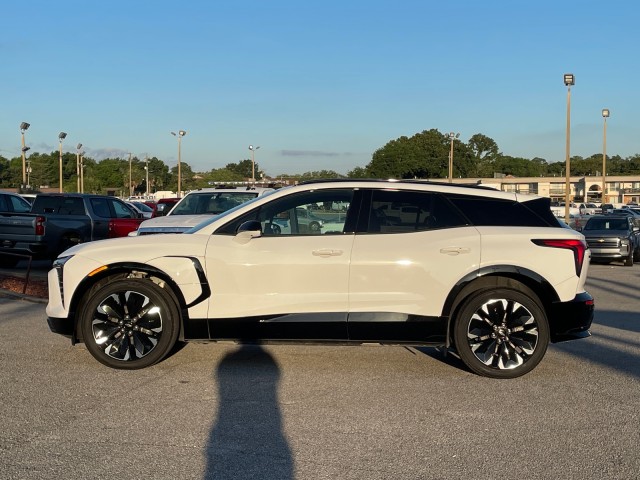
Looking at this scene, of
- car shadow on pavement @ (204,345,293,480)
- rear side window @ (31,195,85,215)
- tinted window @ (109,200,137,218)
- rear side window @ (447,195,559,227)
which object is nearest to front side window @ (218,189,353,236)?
rear side window @ (447,195,559,227)

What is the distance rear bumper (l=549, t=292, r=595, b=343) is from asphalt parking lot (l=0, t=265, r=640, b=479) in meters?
0.42

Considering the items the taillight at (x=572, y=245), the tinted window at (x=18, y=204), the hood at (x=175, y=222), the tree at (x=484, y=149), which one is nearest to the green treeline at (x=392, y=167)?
the tree at (x=484, y=149)

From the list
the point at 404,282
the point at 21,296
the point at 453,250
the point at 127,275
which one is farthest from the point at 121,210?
the point at 453,250

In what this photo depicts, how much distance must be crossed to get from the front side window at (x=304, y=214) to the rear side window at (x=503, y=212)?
43.2 inches

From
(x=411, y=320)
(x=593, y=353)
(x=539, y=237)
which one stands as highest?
(x=539, y=237)

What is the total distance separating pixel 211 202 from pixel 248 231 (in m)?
7.65

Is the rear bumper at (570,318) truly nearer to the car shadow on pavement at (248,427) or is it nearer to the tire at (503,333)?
the tire at (503,333)

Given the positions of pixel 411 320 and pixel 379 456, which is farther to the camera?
pixel 411 320

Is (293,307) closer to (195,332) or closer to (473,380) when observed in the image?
(195,332)

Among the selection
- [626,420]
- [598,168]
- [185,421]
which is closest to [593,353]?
[626,420]

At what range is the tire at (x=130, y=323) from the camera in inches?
257

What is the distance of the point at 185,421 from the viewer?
5.17m

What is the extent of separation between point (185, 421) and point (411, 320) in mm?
2328

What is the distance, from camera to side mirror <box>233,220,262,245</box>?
21.3 feet
